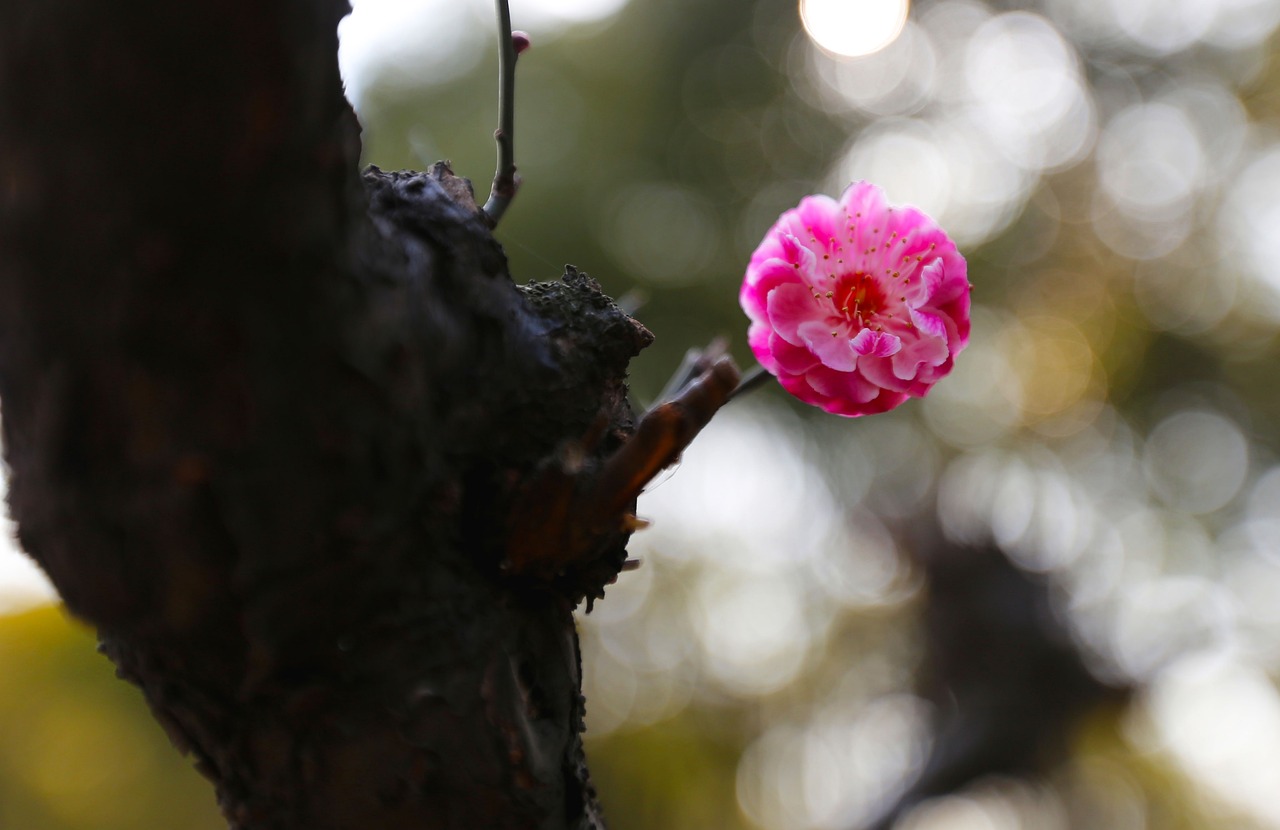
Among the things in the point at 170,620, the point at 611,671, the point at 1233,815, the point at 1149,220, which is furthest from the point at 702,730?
the point at 170,620

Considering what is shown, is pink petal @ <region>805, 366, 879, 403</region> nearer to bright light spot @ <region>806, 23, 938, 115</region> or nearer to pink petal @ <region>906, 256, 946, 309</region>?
pink petal @ <region>906, 256, 946, 309</region>

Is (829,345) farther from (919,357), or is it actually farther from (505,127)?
(505,127)

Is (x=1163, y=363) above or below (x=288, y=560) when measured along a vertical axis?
above

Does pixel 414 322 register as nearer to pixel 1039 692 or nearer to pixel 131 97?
pixel 131 97

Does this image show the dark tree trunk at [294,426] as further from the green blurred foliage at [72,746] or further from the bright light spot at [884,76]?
the bright light spot at [884,76]

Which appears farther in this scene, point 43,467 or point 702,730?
point 702,730

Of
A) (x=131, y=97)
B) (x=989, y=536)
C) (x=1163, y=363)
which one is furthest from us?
(x=1163, y=363)

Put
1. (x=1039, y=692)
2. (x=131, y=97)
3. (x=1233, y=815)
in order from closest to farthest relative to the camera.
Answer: (x=131, y=97), (x=1039, y=692), (x=1233, y=815)
